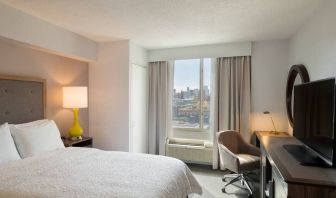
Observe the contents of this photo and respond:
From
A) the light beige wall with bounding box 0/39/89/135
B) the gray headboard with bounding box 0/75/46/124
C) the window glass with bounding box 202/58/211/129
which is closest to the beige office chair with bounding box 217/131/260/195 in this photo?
the window glass with bounding box 202/58/211/129

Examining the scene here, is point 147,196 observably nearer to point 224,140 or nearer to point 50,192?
point 50,192

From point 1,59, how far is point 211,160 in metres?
3.59

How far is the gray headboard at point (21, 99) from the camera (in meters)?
2.58

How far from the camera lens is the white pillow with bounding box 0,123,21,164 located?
2.15 meters

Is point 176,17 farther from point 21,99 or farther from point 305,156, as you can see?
point 21,99

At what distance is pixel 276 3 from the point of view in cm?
219

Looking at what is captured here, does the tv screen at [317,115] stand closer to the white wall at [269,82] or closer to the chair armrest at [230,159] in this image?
the chair armrest at [230,159]

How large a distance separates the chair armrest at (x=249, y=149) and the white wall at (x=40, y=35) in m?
2.99

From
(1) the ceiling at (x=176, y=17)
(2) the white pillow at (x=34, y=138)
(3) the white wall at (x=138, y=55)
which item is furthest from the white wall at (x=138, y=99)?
(2) the white pillow at (x=34, y=138)

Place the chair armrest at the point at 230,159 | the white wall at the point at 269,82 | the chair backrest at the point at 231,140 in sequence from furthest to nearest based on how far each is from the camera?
1. the white wall at the point at 269,82
2. the chair backrest at the point at 231,140
3. the chair armrest at the point at 230,159

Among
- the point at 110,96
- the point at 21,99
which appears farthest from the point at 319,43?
the point at 21,99

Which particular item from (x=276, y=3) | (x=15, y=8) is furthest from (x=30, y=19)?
(x=276, y=3)

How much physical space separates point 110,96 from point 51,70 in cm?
100

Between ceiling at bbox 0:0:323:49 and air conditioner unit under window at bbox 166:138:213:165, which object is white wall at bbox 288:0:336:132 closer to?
ceiling at bbox 0:0:323:49
